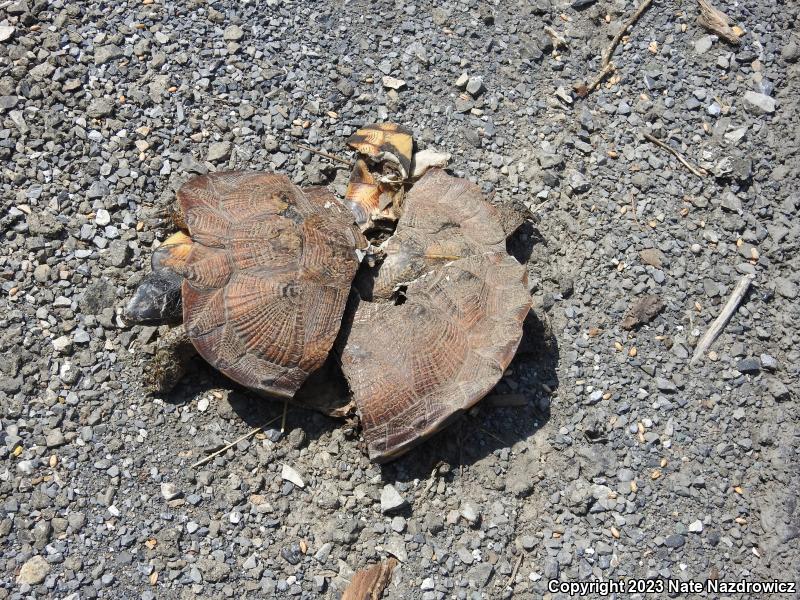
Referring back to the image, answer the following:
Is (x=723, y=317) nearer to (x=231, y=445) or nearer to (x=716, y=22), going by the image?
(x=716, y=22)

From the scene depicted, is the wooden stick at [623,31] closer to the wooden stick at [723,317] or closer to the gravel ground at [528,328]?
the gravel ground at [528,328]

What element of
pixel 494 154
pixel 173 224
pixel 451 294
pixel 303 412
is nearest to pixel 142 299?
pixel 173 224

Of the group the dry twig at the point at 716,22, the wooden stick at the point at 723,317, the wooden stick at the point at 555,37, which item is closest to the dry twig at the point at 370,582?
the wooden stick at the point at 723,317

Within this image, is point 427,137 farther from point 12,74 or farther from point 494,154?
point 12,74

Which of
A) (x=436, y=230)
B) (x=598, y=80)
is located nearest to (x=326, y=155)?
(x=436, y=230)

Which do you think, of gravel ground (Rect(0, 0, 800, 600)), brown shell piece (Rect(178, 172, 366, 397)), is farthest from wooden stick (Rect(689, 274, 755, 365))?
brown shell piece (Rect(178, 172, 366, 397))

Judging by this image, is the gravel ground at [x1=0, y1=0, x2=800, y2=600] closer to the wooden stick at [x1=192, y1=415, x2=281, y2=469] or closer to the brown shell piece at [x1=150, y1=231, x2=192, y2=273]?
the wooden stick at [x1=192, y1=415, x2=281, y2=469]
